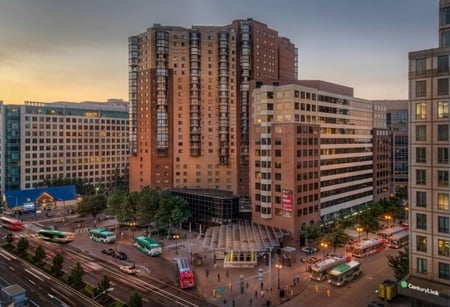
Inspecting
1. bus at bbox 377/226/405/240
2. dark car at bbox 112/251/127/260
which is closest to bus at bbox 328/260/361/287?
bus at bbox 377/226/405/240

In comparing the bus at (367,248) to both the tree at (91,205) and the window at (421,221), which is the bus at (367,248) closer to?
the window at (421,221)

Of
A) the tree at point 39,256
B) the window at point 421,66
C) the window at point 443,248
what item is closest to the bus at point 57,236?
the tree at point 39,256

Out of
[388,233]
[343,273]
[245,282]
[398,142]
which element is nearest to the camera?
[343,273]

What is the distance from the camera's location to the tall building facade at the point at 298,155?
82.2 m

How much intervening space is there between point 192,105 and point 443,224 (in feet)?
306

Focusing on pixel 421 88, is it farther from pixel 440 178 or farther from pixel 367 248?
pixel 367 248

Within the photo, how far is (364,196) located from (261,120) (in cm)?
5135

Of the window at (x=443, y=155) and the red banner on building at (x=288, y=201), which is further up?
the window at (x=443, y=155)

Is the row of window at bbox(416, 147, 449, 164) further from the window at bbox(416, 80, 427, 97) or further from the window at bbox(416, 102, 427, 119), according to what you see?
the window at bbox(416, 80, 427, 97)

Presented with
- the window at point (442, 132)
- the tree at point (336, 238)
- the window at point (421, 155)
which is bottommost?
the tree at point (336, 238)

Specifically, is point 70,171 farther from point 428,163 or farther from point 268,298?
point 428,163

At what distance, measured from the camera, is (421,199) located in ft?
153

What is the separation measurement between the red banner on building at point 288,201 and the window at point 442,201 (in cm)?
3770

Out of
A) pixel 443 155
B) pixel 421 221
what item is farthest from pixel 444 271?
pixel 443 155
